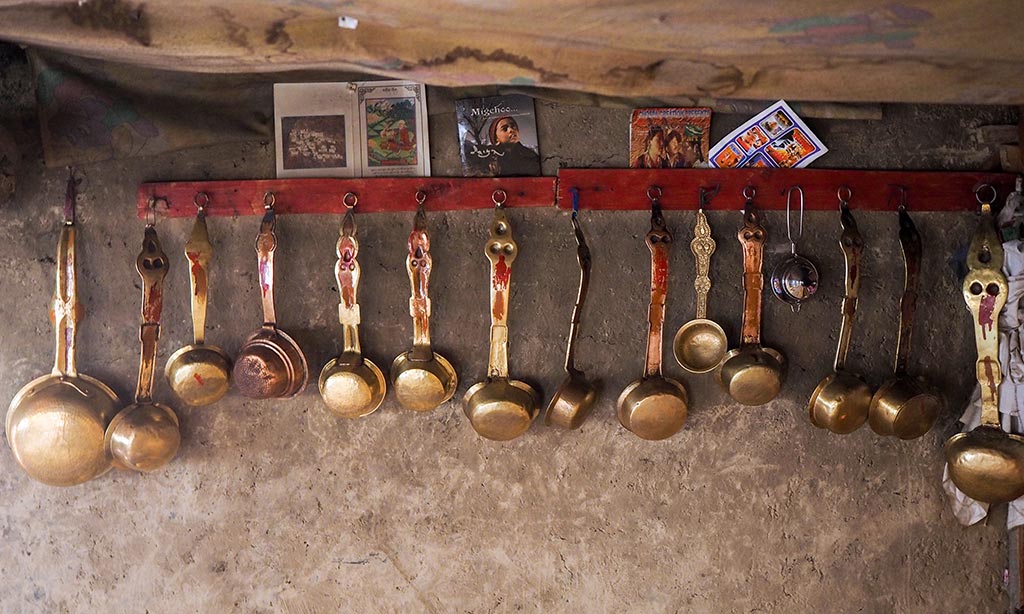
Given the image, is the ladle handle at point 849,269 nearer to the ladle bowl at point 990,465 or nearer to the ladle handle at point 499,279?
the ladle bowl at point 990,465

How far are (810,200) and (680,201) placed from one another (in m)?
0.29

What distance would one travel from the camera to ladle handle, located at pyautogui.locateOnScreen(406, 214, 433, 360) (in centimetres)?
167

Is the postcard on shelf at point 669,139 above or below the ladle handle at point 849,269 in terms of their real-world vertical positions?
above

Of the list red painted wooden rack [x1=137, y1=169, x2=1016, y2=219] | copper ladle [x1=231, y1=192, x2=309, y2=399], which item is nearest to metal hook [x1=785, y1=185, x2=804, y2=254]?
red painted wooden rack [x1=137, y1=169, x2=1016, y2=219]

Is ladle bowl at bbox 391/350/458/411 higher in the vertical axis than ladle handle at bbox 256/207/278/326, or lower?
lower

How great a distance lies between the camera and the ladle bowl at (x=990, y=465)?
1665 millimetres

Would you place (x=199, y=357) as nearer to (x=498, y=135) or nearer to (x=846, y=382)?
(x=498, y=135)

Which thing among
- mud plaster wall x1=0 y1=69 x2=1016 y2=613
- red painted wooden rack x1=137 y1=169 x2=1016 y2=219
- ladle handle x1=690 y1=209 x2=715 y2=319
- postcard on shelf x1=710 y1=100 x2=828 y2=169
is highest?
postcard on shelf x1=710 y1=100 x2=828 y2=169

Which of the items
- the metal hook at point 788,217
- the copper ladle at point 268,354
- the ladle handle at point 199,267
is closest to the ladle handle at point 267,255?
the copper ladle at point 268,354

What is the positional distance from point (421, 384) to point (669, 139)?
774 millimetres

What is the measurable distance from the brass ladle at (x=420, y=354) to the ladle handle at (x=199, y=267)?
1.43 ft

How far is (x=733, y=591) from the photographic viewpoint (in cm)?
181

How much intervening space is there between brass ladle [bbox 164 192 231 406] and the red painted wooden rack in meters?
0.08

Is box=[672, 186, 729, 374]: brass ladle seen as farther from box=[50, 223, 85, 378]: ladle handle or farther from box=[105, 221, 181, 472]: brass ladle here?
box=[50, 223, 85, 378]: ladle handle
